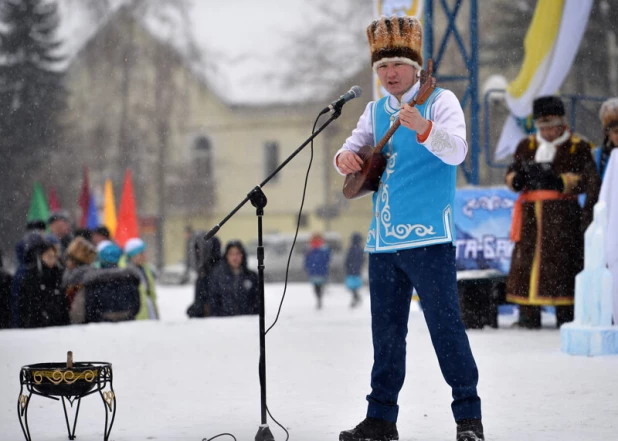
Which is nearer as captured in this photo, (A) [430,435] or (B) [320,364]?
(A) [430,435]

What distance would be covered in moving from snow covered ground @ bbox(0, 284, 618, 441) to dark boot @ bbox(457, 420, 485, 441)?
178 millimetres

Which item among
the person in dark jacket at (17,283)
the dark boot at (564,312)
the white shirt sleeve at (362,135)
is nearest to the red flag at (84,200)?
the person in dark jacket at (17,283)

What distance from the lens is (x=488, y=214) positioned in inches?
376

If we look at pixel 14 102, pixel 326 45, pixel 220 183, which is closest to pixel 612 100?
pixel 326 45

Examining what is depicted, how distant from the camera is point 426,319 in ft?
Answer: 13.2

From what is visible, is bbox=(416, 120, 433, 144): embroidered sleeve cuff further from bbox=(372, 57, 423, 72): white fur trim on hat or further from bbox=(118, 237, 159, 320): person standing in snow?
bbox=(118, 237, 159, 320): person standing in snow

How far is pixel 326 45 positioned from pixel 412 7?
777 inches

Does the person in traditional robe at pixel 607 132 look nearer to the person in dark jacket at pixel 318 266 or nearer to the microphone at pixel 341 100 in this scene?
the microphone at pixel 341 100

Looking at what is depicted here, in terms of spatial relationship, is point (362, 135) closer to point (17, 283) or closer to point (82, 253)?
point (82, 253)

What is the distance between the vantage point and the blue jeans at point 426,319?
12.9 ft

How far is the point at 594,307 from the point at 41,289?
16.0 ft

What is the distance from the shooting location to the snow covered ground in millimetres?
4328

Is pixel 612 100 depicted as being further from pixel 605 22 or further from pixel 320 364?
pixel 605 22

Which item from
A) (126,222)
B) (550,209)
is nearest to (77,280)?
(550,209)
